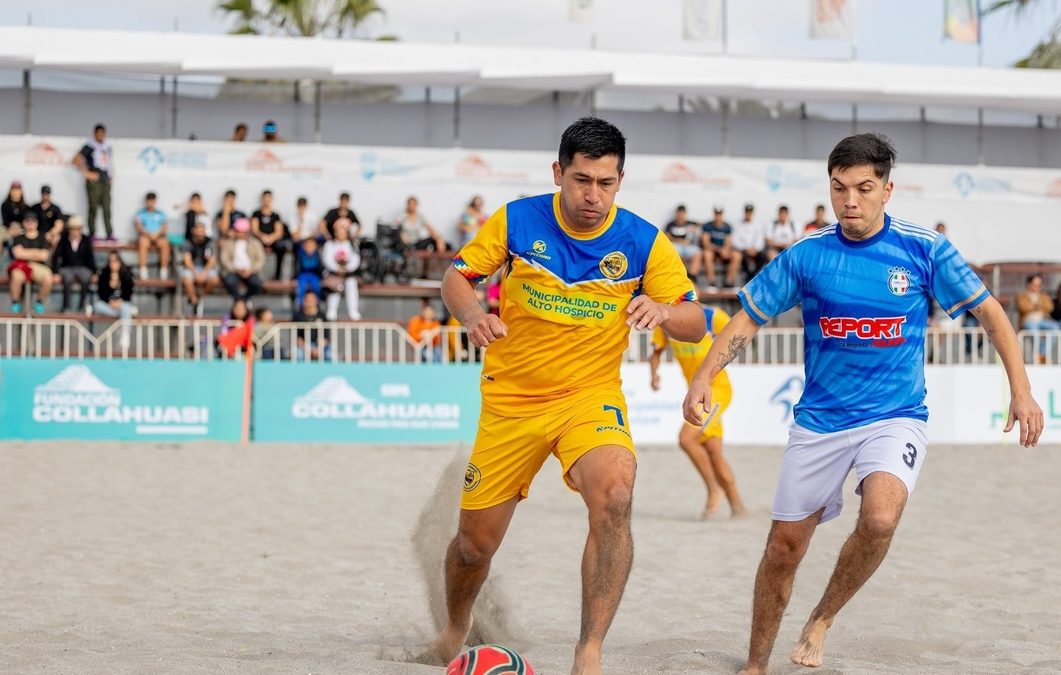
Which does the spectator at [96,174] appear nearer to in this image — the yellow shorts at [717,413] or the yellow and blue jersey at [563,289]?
the yellow shorts at [717,413]

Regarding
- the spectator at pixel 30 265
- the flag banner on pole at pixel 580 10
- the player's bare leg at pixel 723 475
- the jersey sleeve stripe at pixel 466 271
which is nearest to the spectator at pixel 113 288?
the spectator at pixel 30 265

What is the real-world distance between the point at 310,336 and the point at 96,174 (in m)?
5.38

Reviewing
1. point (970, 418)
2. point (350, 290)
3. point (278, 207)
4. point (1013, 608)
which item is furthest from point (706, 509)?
point (278, 207)

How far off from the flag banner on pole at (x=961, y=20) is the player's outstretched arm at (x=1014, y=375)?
20852mm

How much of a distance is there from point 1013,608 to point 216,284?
46.1 ft

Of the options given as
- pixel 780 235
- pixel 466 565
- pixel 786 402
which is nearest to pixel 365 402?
pixel 786 402

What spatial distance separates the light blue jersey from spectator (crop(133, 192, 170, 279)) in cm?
1548

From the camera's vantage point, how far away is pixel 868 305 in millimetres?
5168

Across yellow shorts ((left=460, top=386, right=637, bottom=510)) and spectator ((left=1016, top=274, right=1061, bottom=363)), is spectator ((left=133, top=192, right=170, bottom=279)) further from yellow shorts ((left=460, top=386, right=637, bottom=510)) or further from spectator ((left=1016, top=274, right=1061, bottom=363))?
yellow shorts ((left=460, top=386, right=637, bottom=510))

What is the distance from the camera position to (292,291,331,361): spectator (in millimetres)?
16750

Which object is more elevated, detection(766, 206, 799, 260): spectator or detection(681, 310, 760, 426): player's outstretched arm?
detection(766, 206, 799, 260): spectator

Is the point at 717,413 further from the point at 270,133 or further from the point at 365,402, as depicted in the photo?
the point at 270,133

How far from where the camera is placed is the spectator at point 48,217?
61.9ft

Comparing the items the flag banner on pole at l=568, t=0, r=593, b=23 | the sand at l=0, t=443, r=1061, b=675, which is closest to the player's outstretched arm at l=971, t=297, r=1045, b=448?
the sand at l=0, t=443, r=1061, b=675
